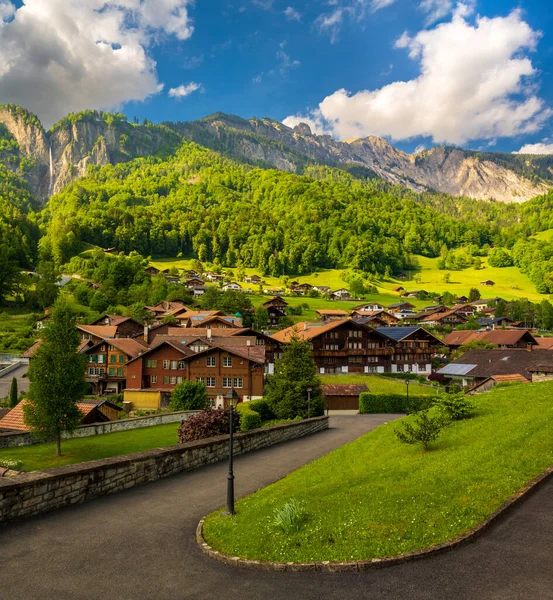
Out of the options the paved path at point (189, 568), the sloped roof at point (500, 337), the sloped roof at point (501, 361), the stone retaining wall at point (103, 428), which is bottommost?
the stone retaining wall at point (103, 428)

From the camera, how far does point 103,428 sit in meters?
32.7

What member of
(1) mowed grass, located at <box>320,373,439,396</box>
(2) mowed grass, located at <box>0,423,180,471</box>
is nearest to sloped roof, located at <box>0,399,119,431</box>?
(2) mowed grass, located at <box>0,423,180,471</box>

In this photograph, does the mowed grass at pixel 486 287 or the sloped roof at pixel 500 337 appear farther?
the mowed grass at pixel 486 287

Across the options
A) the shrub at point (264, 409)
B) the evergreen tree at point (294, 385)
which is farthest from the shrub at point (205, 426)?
the evergreen tree at point (294, 385)

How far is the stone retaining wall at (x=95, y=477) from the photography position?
11.6 m

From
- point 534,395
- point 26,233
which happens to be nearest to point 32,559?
point 534,395

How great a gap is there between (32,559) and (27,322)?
96.2 m

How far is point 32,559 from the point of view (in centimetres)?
958

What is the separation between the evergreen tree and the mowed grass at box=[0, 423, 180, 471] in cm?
858

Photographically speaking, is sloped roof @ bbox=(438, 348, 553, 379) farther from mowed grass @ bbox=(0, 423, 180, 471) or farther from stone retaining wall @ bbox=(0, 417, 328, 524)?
stone retaining wall @ bbox=(0, 417, 328, 524)

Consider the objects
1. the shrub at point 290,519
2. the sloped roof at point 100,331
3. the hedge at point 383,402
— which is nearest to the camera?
the shrub at point 290,519

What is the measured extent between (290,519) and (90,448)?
2163 cm

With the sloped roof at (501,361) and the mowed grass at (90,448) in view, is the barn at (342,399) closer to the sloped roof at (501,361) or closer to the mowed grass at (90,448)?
the sloped roof at (501,361)

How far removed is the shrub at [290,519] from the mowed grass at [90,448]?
17438mm
